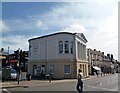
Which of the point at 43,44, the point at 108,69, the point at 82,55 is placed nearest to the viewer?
the point at 43,44

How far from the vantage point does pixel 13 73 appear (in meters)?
39.6

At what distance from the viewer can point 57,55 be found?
167 ft

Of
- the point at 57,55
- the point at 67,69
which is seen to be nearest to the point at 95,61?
the point at 57,55

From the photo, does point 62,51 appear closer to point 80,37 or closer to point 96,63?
point 80,37

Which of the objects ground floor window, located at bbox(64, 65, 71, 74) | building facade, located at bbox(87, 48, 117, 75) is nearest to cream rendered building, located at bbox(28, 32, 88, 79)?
ground floor window, located at bbox(64, 65, 71, 74)

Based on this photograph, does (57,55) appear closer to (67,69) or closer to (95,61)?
(67,69)

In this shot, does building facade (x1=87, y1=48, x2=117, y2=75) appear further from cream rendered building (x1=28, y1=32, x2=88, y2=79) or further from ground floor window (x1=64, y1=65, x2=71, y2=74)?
ground floor window (x1=64, y1=65, x2=71, y2=74)

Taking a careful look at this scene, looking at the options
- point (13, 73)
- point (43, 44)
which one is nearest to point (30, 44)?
point (43, 44)

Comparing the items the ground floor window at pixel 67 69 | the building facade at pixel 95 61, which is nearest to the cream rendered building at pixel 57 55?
the ground floor window at pixel 67 69

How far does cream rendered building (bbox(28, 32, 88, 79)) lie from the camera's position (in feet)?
164

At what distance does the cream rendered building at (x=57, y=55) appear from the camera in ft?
164

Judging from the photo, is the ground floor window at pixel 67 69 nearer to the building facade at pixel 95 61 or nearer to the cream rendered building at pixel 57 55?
the cream rendered building at pixel 57 55

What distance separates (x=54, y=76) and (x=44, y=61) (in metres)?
4.45

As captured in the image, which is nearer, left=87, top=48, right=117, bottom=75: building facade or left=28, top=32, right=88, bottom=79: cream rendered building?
left=28, top=32, right=88, bottom=79: cream rendered building
